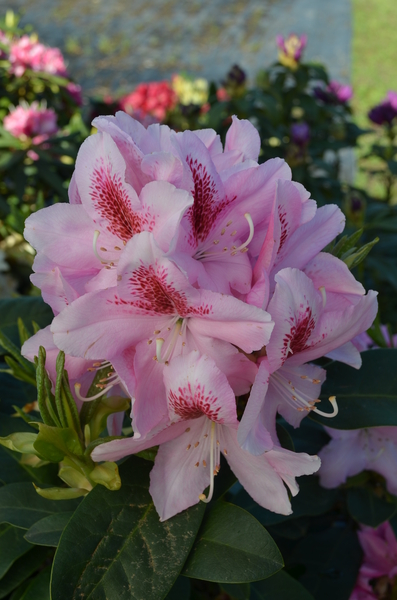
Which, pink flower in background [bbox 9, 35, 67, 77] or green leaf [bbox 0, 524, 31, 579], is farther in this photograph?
pink flower in background [bbox 9, 35, 67, 77]

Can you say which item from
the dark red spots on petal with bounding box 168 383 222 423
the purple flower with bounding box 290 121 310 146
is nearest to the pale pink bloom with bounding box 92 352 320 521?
the dark red spots on petal with bounding box 168 383 222 423

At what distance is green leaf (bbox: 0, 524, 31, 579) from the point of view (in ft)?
2.45

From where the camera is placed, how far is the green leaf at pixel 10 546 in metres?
0.75

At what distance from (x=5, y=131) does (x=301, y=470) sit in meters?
1.86

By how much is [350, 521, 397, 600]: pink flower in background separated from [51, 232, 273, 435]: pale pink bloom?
0.56 metres

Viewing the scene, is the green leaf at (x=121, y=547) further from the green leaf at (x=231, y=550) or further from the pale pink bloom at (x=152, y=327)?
the pale pink bloom at (x=152, y=327)

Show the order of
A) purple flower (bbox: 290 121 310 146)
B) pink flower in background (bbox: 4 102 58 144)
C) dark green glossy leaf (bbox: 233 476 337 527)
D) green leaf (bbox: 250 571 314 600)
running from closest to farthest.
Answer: green leaf (bbox: 250 571 314 600)
dark green glossy leaf (bbox: 233 476 337 527)
pink flower in background (bbox: 4 102 58 144)
purple flower (bbox: 290 121 310 146)

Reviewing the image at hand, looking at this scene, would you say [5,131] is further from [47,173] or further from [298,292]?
[298,292]

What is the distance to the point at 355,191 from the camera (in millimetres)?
2688

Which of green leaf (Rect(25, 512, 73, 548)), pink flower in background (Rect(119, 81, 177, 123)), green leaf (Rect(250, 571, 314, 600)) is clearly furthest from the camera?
pink flower in background (Rect(119, 81, 177, 123))

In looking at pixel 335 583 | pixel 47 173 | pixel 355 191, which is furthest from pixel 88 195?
pixel 355 191

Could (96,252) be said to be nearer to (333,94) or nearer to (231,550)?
(231,550)

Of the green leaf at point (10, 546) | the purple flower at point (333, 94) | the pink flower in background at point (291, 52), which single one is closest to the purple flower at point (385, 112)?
the purple flower at point (333, 94)

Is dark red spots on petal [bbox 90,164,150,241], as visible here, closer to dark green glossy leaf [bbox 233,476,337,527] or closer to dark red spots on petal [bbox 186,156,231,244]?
dark red spots on petal [bbox 186,156,231,244]
